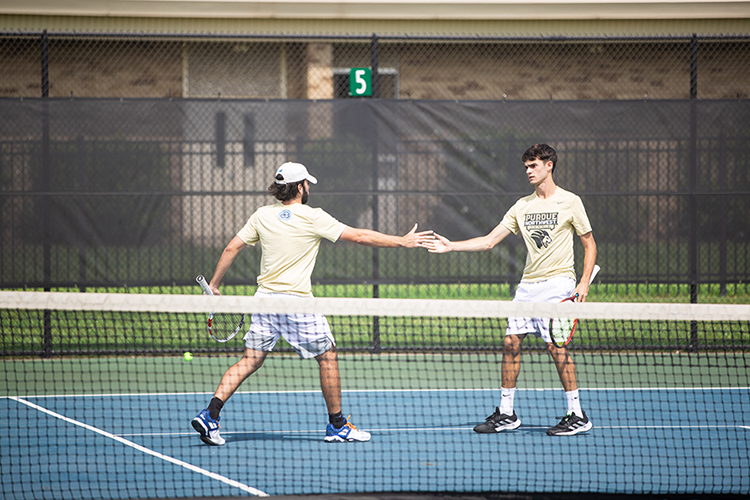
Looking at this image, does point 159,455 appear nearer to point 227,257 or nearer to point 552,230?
point 227,257

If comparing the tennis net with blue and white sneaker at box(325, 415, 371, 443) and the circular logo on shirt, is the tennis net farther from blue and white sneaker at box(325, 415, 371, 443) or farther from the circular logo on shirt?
the circular logo on shirt

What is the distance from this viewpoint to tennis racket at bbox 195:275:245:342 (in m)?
4.98

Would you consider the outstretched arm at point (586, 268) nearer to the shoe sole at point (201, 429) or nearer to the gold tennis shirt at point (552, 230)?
the gold tennis shirt at point (552, 230)

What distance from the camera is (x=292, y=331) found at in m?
4.97

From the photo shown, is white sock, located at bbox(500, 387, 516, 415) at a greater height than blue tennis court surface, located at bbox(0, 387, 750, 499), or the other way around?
white sock, located at bbox(500, 387, 516, 415)

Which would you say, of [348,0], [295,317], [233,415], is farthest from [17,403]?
[348,0]

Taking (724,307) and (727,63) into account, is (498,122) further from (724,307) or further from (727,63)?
(727,63)

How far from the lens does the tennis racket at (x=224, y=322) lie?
4977 millimetres

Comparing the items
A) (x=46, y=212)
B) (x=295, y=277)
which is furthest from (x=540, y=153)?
(x=46, y=212)

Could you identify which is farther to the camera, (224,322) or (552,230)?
(224,322)

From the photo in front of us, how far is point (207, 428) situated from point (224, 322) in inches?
34.1

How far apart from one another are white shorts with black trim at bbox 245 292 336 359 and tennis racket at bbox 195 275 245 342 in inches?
5.4

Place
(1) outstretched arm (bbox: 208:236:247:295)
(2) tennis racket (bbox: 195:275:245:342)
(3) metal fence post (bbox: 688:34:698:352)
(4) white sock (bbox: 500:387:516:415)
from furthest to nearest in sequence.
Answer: (3) metal fence post (bbox: 688:34:698:352) < (4) white sock (bbox: 500:387:516:415) < (1) outstretched arm (bbox: 208:236:247:295) < (2) tennis racket (bbox: 195:275:245:342)

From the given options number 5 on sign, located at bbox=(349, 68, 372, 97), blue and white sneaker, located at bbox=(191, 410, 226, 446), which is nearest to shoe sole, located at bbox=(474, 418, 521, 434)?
blue and white sneaker, located at bbox=(191, 410, 226, 446)
